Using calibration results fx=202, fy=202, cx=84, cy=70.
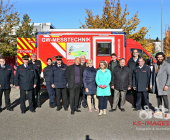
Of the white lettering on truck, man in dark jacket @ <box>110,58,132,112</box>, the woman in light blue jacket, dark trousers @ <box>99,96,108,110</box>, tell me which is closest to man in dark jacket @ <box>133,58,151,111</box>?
man in dark jacket @ <box>110,58,132,112</box>

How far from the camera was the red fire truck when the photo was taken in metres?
8.98

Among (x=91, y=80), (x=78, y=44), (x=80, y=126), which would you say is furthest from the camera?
(x=78, y=44)

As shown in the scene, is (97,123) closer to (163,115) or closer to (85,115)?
(85,115)

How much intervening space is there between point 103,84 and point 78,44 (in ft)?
10.1

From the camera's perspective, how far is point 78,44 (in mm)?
8977

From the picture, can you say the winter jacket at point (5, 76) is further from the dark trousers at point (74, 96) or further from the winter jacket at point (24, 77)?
the dark trousers at point (74, 96)

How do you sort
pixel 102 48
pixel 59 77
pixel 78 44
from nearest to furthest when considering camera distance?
pixel 59 77 → pixel 78 44 → pixel 102 48

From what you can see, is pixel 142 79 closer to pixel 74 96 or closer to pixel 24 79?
pixel 74 96

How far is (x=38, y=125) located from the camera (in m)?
5.41

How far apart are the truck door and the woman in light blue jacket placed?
2.53m

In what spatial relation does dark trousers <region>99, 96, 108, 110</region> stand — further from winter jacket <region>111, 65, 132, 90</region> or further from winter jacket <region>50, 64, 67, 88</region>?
winter jacket <region>50, 64, 67, 88</region>

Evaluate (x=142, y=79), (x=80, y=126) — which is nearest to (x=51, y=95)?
(x=80, y=126)

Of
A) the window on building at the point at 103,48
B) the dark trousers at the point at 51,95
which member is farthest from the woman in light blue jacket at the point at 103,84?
the window on building at the point at 103,48

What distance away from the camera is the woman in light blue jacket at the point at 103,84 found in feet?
21.2
